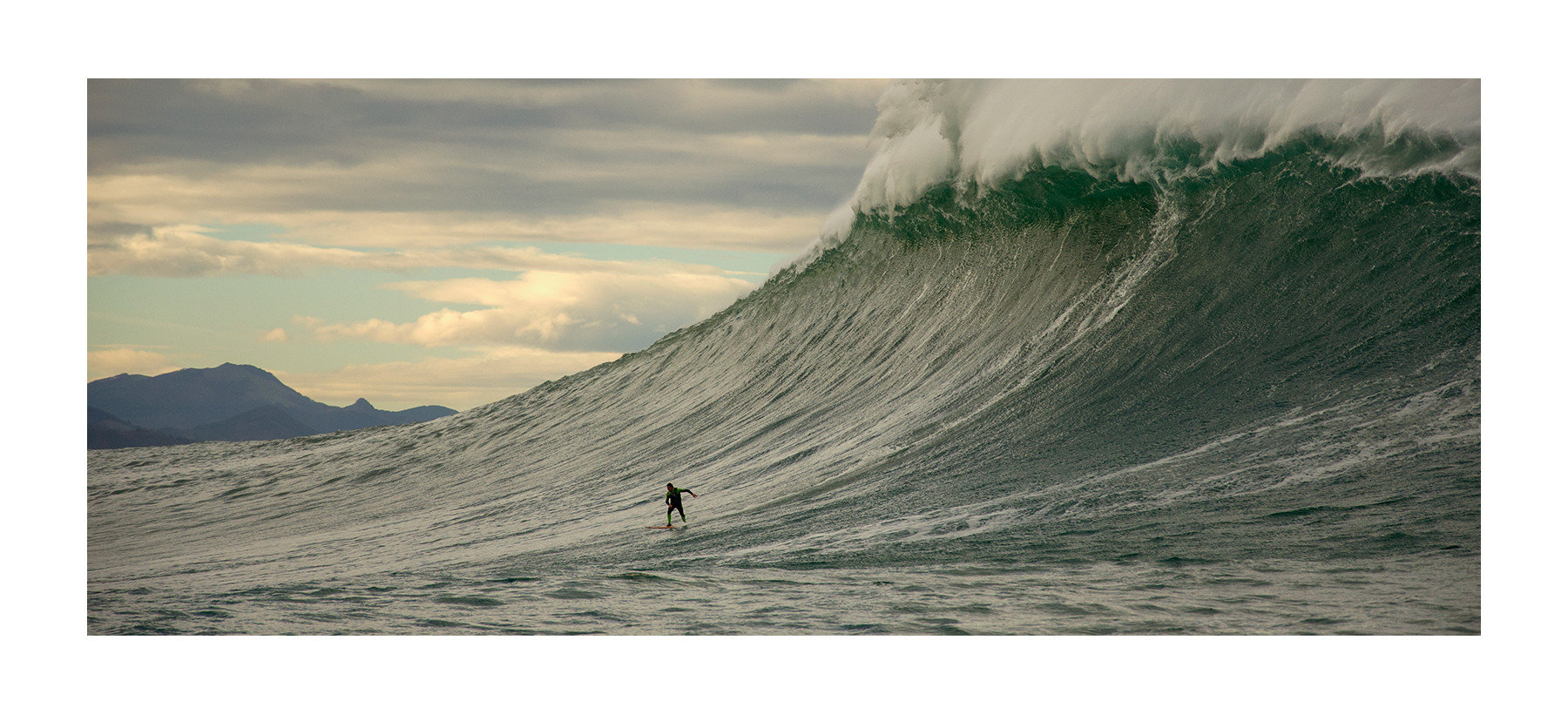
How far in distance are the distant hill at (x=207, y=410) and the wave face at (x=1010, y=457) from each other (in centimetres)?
65

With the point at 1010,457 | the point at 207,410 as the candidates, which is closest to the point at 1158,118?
the point at 1010,457

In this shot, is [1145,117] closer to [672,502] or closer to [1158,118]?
[1158,118]

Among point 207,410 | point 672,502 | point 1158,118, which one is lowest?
point 672,502

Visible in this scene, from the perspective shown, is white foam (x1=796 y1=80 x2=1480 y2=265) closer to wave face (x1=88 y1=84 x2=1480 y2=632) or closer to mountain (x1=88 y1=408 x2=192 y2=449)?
wave face (x1=88 y1=84 x2=1480 y2=632)

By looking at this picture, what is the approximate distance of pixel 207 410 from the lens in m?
9.69

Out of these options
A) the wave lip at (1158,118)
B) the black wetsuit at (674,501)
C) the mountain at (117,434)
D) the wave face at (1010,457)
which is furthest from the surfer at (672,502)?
the mountain at (117,434)

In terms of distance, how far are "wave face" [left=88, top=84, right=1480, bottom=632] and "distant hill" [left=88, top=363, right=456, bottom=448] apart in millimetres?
647

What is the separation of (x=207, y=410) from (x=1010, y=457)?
25.4 ft

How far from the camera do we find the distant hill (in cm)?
677

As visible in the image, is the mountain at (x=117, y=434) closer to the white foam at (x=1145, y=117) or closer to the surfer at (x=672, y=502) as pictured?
the surfer at (x=672, y=502)

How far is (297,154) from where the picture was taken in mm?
6699

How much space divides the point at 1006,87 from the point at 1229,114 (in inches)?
66.6

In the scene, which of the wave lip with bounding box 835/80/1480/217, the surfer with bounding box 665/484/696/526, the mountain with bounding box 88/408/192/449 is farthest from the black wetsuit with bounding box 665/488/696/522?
the mountain with bounding box 88/408/192/449

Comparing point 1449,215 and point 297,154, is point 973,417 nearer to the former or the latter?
point 1449,215
